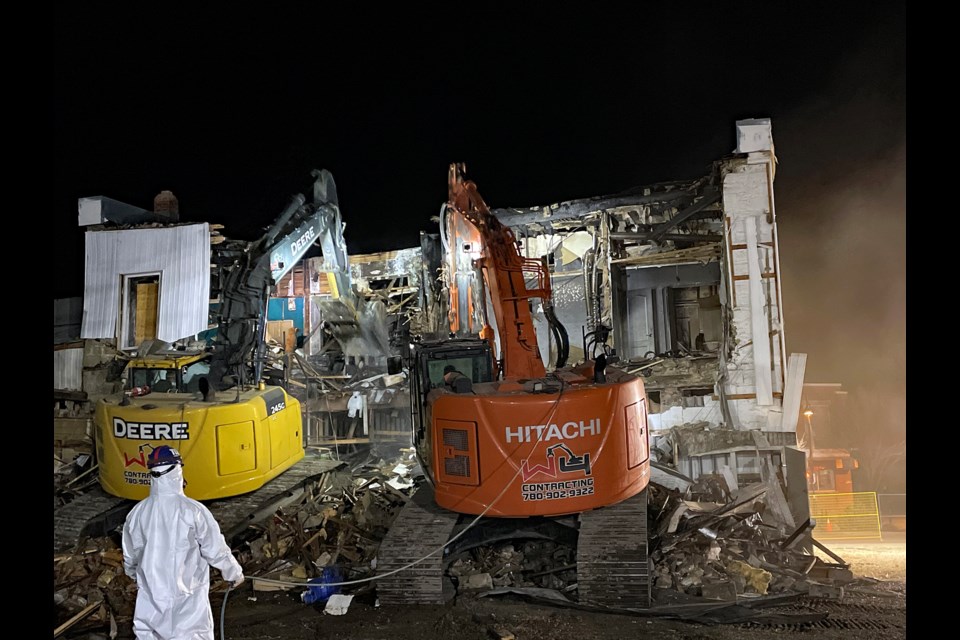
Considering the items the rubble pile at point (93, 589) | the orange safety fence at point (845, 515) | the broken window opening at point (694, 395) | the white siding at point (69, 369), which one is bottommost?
the orange safety fence at point (845, 515)

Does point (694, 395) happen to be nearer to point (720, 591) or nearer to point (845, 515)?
point (720, 591)

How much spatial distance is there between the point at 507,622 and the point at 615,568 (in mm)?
1155

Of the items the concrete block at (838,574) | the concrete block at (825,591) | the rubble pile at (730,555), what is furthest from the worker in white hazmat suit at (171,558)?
the concrete block at (838,574)

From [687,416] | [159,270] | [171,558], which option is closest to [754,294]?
[687,416]

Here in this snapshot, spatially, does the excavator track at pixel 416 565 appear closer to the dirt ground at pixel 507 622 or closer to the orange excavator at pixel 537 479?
the orange excavator at pixel 537 479

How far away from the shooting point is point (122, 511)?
852 centimetres

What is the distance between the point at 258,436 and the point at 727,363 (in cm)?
880

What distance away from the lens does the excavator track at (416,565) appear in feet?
20.5

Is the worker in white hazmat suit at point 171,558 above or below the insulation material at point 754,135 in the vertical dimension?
below

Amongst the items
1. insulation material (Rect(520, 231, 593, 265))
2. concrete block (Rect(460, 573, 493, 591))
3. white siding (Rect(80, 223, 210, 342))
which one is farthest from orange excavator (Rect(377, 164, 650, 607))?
white siding (Rect(80, 223, 210, 342))

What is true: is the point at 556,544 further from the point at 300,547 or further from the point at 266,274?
the point at 266,274

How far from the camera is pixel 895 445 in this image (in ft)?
77.3

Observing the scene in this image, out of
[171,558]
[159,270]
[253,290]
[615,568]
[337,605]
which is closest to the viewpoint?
[171,558]

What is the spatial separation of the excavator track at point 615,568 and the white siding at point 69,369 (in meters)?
16.0
